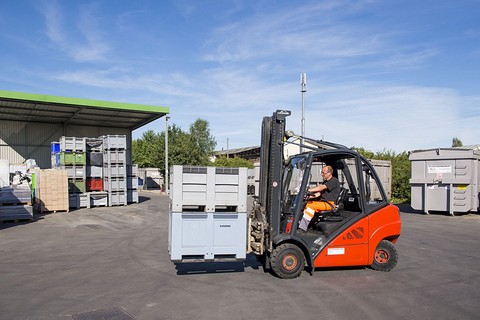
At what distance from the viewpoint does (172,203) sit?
261 inches

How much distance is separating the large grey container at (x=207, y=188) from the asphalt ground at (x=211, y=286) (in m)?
1.35

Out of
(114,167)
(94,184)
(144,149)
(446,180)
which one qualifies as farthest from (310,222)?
(144,149)

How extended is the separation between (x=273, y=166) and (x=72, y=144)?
51.2ft

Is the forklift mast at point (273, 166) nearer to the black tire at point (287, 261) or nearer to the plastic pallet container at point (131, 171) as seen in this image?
the black tire at point (287, 261)

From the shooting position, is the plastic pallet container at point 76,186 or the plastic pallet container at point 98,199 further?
the plastic pallet container at point 98,199

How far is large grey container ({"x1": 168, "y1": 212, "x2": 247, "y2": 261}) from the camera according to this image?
6.61 m

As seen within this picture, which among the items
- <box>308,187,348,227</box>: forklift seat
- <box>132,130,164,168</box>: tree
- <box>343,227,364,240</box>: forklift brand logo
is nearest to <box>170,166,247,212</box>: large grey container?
<box>308,187,348,227</box>: forklift seat

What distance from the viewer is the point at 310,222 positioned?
7.46 metres

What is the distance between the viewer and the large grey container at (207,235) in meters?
6.61

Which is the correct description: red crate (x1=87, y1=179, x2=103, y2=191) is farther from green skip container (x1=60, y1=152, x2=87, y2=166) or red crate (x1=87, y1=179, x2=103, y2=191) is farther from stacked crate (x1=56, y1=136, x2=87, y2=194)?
green skip container (x1=60, y1=152, x2=87, y2=166)

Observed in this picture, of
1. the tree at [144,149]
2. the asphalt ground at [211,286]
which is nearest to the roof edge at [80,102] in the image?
the asphalt ground at [211,286]

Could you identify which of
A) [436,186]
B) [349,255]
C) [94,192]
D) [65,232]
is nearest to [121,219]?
[65,232]

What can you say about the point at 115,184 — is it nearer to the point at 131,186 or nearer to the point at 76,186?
A: the point at 131,186

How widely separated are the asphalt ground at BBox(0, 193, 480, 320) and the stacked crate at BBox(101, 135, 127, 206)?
10.1 metres
